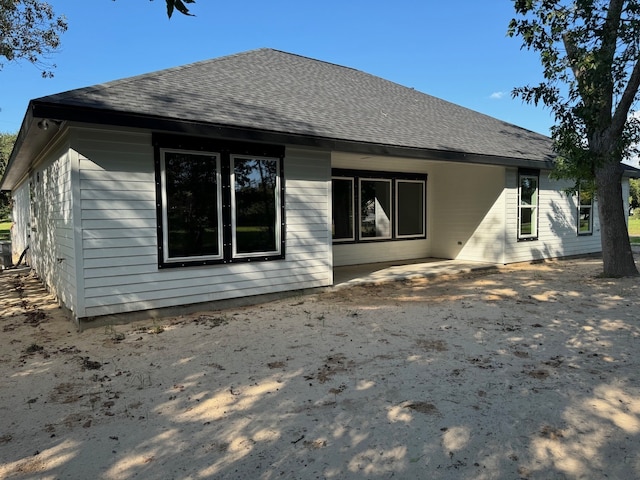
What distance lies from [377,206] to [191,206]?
641cm

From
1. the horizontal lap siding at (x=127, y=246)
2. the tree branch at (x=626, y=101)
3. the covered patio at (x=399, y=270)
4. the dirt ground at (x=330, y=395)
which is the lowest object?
the dirt ground at (x=330, y=395)

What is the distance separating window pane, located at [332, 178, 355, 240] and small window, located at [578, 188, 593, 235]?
680 cm

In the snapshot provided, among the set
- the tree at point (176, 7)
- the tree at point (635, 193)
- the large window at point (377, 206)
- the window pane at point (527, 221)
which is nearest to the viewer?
the tree at point (176, 7)

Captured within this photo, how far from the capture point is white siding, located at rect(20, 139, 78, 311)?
5.93 m

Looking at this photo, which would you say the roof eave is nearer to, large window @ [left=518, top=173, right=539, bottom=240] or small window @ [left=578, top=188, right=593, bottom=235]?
large window @ [left=518, top=173, right=539, bottom=240]

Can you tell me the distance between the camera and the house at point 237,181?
223 inches

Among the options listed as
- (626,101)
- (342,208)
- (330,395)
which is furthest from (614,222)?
(330,395)

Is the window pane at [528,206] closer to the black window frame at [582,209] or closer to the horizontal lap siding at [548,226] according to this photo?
the horizontal lap siding at [548,226]

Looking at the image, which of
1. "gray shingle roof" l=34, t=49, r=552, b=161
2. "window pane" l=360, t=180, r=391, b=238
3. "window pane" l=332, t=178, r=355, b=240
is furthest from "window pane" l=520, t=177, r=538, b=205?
"window pane" l=332, t=178, r=355, b=240

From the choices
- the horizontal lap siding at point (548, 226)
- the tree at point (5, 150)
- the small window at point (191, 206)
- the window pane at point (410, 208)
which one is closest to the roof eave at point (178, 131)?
the small window at point (191, 206)

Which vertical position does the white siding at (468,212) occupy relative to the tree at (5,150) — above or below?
below

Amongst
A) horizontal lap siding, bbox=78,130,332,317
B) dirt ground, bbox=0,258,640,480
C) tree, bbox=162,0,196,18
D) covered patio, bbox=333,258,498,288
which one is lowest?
dirt ground, bbox=0,258,640,480

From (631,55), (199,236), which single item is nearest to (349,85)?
(631,55)

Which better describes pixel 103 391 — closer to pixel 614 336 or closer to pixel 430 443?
pixel 430 443
